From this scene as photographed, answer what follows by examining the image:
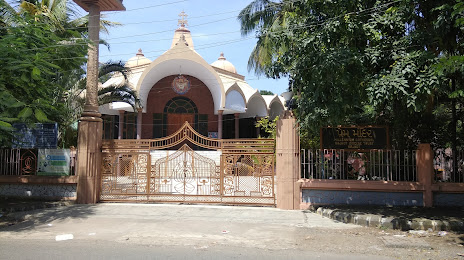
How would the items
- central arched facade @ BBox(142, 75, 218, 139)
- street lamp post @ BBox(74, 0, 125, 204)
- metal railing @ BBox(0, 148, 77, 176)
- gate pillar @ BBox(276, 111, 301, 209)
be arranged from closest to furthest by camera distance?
gate pillar @ BBox(276, 111, 301, 209) < street lamp post @ BBox(74, 0, 125, 204) < metal railing @ BBox(0, 148, 77, 176) < central arched facade @ BBox(142, 75, 218, 139)

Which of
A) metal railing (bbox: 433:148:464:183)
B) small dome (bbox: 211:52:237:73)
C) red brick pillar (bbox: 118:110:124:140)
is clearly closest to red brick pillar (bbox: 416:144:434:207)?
metal railing (bbox: 433:148:464:183)

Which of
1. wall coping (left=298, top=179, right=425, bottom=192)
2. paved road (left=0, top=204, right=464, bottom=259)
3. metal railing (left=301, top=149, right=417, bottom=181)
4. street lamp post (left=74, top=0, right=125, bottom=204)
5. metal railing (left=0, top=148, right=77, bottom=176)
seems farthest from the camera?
metal railing (left=0, top=148, right=77, bottom=176)

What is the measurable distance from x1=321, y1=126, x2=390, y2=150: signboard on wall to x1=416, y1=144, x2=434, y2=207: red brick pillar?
2.76 feet

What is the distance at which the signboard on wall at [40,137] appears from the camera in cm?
1055

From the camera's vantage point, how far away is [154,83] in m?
23.5

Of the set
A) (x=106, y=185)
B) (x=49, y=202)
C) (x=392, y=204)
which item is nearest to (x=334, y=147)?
(x=392, y=204)

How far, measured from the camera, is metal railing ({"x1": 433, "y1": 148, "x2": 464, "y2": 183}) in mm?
9141

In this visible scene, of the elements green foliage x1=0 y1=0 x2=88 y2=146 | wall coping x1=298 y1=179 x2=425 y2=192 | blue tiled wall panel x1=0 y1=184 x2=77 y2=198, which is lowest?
blue tiled wall panel x1=0 y1=184 x2=77 y2=198

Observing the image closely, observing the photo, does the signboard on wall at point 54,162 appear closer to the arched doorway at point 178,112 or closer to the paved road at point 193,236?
the paved road at point 193,236

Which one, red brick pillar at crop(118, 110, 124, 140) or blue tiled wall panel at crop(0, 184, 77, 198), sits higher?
red brick pillar at crop(118, 110, 124, 140)

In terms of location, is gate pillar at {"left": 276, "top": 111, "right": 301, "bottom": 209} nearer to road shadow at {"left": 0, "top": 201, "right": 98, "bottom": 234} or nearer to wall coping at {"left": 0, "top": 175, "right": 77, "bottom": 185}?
road shadow at {"left": 0, "top": 201, "right": 98, "bottom": 234}

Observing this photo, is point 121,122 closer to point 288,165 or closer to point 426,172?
point 288,165

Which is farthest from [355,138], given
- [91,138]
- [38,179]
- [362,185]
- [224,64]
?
[224,64]

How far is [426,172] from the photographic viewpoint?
8922 mm
